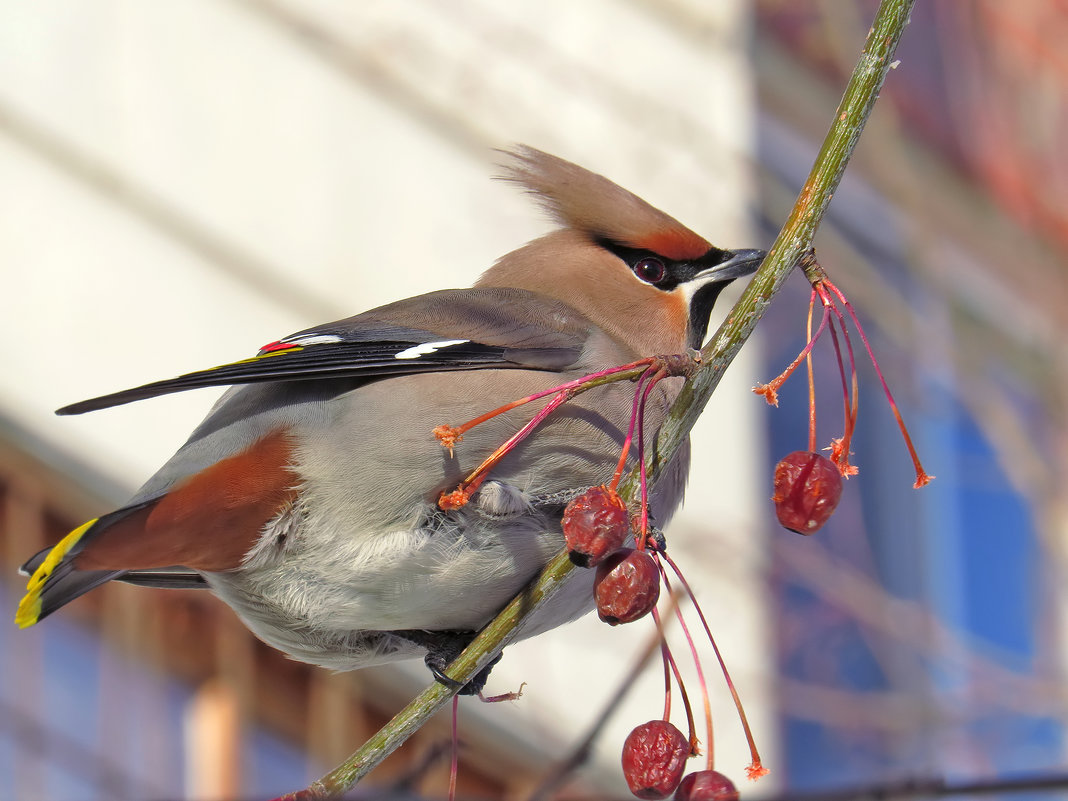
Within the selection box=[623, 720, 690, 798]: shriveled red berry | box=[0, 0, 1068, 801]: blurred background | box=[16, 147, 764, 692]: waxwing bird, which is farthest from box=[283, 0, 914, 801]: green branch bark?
box=[0, 0, 1068, 801]: blurred background

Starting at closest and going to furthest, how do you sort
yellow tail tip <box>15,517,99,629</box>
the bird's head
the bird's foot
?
yellow tail tip <box>15,517,99,629</box> < the bird's foot < the bird's head

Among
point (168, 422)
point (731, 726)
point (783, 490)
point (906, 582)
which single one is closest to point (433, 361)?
point (783, 490)

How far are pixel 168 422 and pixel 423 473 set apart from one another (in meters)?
3.15

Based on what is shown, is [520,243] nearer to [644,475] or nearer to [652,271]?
[652,271]

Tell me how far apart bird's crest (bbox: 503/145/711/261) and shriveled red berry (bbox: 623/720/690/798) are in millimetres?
1033

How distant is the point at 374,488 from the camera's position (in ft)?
6.35

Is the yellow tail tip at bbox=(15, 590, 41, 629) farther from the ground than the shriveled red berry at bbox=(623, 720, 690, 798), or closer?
closer

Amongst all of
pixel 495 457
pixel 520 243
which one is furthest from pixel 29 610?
pixel 520 243

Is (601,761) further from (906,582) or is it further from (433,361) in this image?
(433,361)

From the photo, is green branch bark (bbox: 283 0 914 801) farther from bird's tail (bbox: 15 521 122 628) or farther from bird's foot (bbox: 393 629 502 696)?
bird's tail (bbox: 15 521 122 628)

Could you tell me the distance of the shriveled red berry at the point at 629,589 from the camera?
1.44 metres

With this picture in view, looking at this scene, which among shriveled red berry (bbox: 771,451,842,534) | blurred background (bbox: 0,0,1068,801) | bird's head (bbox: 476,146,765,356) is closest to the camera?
shriveled red berry (bbox: 771,451,842,534)

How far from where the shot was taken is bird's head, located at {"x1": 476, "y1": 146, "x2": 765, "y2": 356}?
7.75 ft

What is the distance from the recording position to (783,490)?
1.50m
